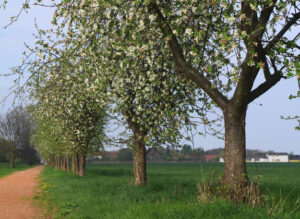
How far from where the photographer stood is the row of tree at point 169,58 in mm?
9227

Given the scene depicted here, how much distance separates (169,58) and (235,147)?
185 inches

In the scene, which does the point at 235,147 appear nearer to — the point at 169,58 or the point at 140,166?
the point at 169,58

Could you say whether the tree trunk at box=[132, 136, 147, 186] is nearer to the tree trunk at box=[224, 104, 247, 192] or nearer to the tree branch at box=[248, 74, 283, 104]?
the tree trunk at box=[224, 104, 247, 192]

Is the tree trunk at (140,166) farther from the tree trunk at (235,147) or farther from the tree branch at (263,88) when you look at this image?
the tree branch at (263,88)

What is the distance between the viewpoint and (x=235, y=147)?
10461 mm

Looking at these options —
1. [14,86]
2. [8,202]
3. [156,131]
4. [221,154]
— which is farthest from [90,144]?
[221,154]

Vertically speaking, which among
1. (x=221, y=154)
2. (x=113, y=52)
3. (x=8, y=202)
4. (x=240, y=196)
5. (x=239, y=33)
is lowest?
(x=8, y=202)

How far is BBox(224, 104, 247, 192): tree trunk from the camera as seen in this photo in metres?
10.3

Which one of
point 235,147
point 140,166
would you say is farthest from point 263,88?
point 140,166

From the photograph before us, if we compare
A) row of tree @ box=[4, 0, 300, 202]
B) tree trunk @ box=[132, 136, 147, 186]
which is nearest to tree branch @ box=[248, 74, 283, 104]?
row of tree @ box=[4, 0, 300, 202]

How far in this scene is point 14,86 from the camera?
12211mm

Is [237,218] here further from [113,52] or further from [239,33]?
[113,52]

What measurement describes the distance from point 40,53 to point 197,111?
7235 mm

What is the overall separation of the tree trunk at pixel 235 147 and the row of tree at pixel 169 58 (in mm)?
31
